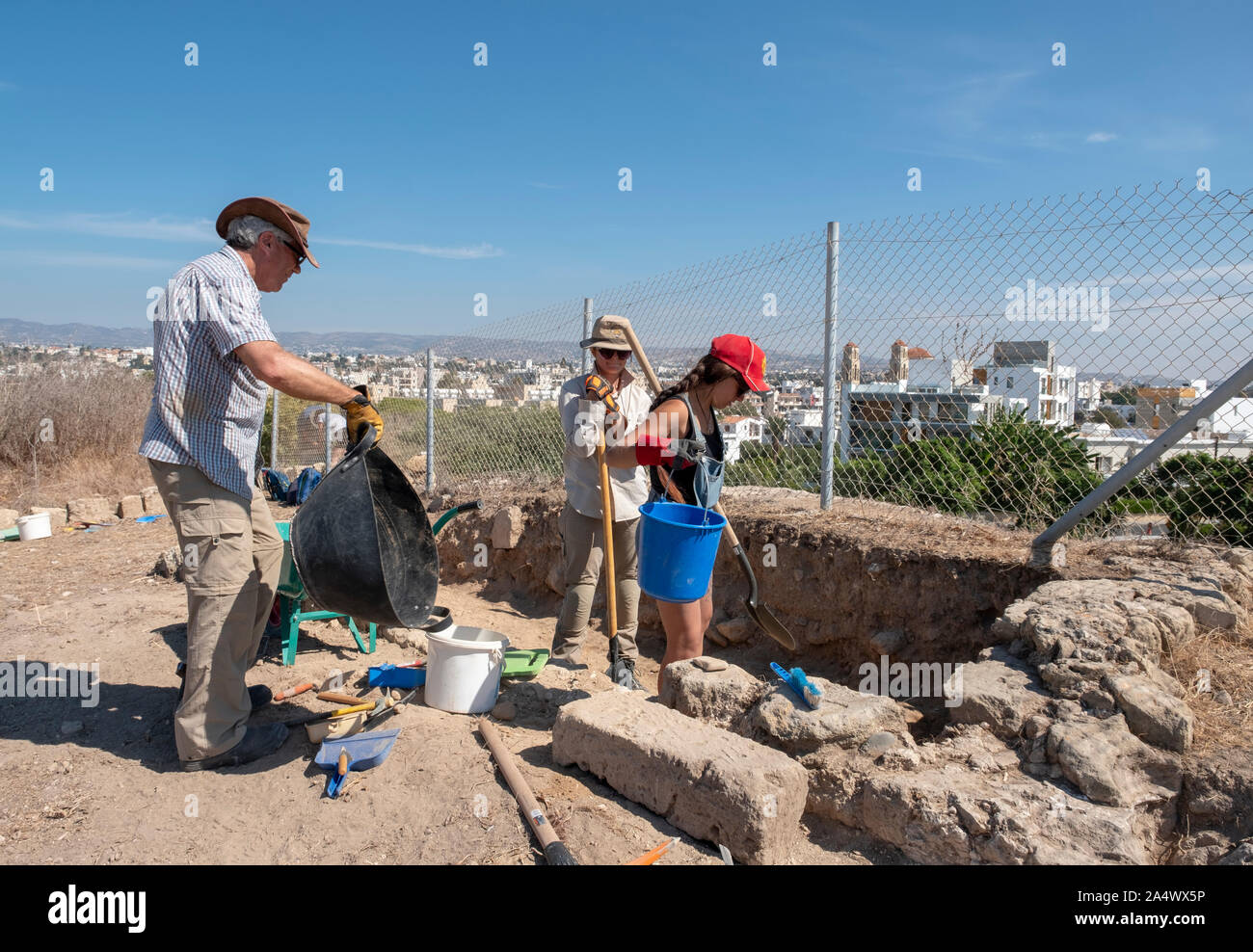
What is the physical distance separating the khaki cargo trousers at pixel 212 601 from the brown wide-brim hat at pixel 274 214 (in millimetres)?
951

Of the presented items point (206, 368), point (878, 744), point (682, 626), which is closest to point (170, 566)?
point (206, 368)

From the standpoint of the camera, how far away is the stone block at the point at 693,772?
233cm

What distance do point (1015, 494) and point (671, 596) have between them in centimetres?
317

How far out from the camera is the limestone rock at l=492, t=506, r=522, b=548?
21.7ft

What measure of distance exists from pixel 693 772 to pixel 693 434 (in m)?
1.26

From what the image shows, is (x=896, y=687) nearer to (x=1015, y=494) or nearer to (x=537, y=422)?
(x=1015, y=494)

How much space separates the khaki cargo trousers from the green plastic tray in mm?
1119

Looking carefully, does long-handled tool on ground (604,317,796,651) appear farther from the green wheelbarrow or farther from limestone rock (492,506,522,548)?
limestone rock (492,506,522,548)

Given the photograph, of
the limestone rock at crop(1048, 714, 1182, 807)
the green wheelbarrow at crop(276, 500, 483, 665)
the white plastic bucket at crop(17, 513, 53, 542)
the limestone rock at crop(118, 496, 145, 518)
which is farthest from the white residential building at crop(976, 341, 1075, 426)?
the limestone rock at crop(118, 496, 145, 518)

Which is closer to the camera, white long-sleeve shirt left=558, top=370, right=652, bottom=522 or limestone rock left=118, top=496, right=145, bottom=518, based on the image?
white long-sleeve shirt left=558, top=370, right=652, bottom=522

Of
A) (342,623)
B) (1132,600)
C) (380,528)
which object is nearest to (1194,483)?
(1132,600)

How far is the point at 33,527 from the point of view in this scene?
310 inches

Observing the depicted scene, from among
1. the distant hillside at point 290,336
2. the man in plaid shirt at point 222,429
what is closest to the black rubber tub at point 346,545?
the man in plaid shirt at point 222,429

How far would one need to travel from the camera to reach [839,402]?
4.95 meters
